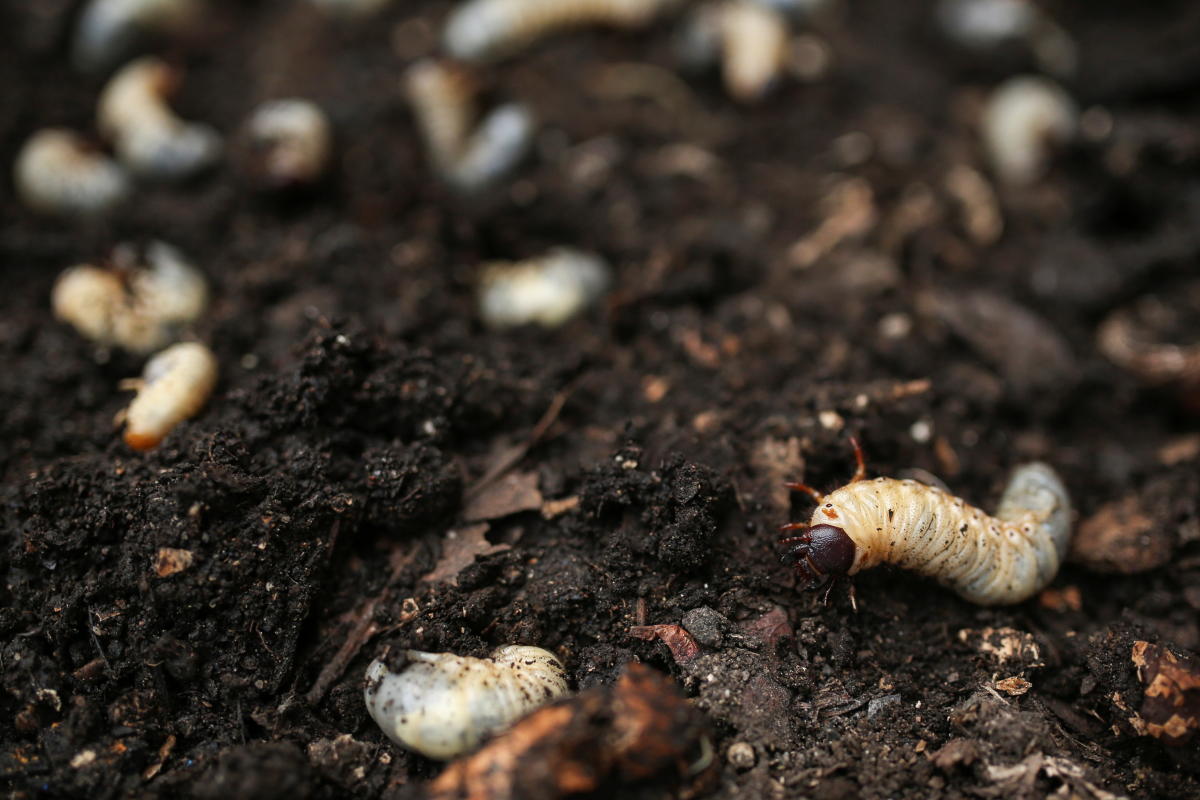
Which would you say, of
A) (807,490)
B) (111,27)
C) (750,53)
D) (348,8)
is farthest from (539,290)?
(111,27)

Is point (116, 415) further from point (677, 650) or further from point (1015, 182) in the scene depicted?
point (1015, 182)

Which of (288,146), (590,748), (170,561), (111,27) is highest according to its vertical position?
(111,27)

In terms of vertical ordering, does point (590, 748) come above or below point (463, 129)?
below

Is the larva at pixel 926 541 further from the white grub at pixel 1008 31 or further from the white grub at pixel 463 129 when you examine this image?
the white grub at pixel 1008 31

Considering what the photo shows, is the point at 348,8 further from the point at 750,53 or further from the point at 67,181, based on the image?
the point at 750,53

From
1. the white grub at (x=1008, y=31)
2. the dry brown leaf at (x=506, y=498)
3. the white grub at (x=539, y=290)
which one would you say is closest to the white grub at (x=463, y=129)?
the white grub at (x=539, y=290)

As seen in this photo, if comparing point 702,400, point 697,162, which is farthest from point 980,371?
point 697,162

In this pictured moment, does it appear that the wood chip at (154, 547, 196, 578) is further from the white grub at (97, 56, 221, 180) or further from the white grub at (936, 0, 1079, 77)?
the white grub at (936, 0, 1079, 77)
